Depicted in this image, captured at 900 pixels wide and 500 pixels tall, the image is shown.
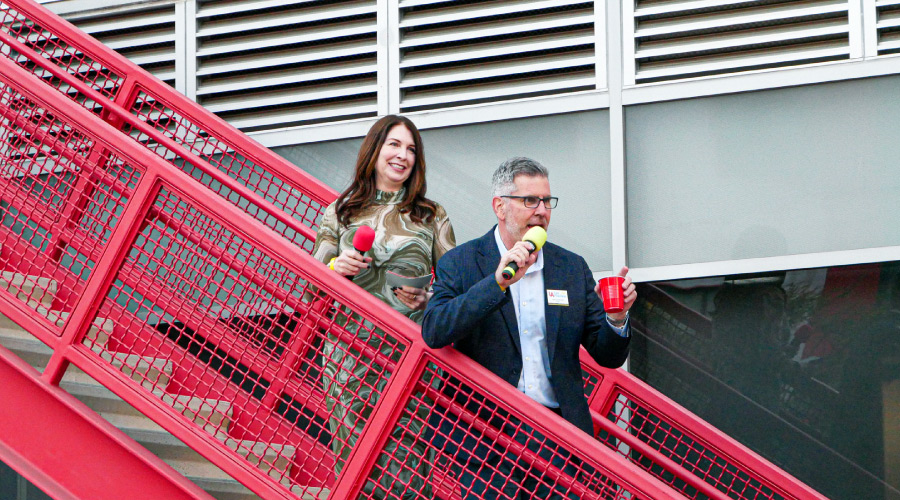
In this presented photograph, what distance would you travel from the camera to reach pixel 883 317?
5.52 meters

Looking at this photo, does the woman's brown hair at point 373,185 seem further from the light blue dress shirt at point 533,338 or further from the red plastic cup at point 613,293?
the red plastic cup at point 613,293

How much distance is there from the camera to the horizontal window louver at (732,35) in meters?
5.77

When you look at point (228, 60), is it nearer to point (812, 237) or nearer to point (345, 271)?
point (345, 271)

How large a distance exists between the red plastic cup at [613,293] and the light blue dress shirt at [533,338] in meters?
0.11

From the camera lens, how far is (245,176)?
6551mm

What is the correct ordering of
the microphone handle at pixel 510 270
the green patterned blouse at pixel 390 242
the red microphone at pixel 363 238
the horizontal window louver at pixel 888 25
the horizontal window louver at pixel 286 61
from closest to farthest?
1. the microphone handle at pixel 510 270
2. the red microphone at pixel 363 238
3. the green patterned blouse at pixel 390 242
4. the horizontal window louver at pixel 888 25
5. the horizontal window louver at pixel 286 61

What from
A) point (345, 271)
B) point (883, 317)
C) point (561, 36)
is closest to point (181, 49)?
point (561, 36)

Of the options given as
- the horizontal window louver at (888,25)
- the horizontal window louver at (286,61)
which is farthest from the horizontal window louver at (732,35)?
the horizontal window louver at (286,61)

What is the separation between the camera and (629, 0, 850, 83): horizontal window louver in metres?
5.77

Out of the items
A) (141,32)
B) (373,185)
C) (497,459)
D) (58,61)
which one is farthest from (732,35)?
(58,61)

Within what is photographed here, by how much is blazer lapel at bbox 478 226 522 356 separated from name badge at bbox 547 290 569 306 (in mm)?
137

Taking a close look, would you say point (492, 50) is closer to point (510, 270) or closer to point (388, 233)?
point (388, 233)

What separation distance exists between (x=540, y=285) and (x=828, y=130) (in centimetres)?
273

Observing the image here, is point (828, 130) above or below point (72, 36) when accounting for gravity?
above
